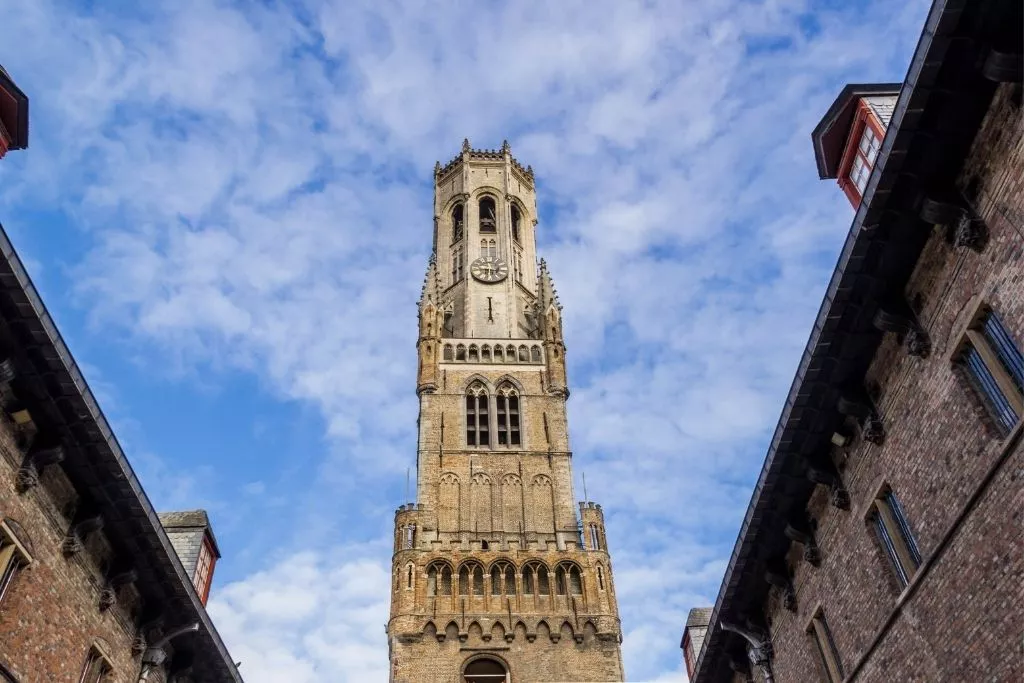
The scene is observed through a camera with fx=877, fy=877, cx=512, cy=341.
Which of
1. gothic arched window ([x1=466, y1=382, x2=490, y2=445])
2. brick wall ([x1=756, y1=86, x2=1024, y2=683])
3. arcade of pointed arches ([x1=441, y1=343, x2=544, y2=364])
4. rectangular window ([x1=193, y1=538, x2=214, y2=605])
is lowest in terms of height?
brick wall ([x1=756, y1=86, x2=1024, y2=683])

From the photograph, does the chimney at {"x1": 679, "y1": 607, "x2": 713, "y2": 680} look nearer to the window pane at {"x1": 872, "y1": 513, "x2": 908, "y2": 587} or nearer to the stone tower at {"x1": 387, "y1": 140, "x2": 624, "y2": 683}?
the stone tower at {"x1": 387, "y1": 140, "x2": 624, "y2": 683}

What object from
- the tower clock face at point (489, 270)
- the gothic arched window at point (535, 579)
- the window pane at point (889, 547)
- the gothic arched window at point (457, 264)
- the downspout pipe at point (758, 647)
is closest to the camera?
the window pane at point (889, 547)

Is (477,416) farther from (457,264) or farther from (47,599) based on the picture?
(47,599)

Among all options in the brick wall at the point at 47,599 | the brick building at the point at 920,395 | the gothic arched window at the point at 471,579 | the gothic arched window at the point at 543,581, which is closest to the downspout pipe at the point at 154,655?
the brick wall at the point at 47,599

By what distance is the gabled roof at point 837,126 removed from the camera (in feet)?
58.0

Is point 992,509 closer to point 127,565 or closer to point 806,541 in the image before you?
point 806,541

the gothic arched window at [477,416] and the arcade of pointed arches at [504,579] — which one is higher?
the gothic arched window at [477,416]

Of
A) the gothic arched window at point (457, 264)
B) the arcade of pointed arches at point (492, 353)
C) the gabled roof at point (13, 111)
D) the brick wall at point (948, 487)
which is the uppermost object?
the gothic arched window at point (457, 264)

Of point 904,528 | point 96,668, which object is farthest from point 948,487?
point 96,668

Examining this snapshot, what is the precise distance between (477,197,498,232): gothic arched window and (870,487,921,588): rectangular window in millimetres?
62190

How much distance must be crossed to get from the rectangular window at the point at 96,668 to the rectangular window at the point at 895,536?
15.3 metres

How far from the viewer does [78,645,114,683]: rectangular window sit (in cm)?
1742

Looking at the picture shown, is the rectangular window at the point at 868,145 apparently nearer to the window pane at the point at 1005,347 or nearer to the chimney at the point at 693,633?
the window pane at the point at 1005,347

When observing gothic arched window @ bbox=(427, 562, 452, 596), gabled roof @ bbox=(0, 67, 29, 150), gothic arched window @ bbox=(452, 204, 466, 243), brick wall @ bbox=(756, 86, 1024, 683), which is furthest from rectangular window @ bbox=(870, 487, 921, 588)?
gothic arched window @ bbox=(452, 204, 466, 243)
